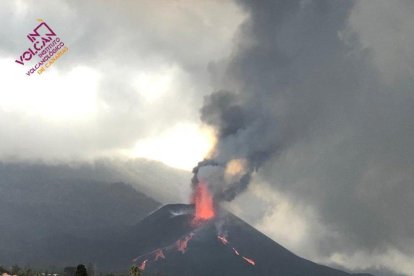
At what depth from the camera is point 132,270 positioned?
135 metres

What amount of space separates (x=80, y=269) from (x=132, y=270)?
19182mm

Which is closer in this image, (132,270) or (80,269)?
(132,270)

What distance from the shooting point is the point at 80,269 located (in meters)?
146
